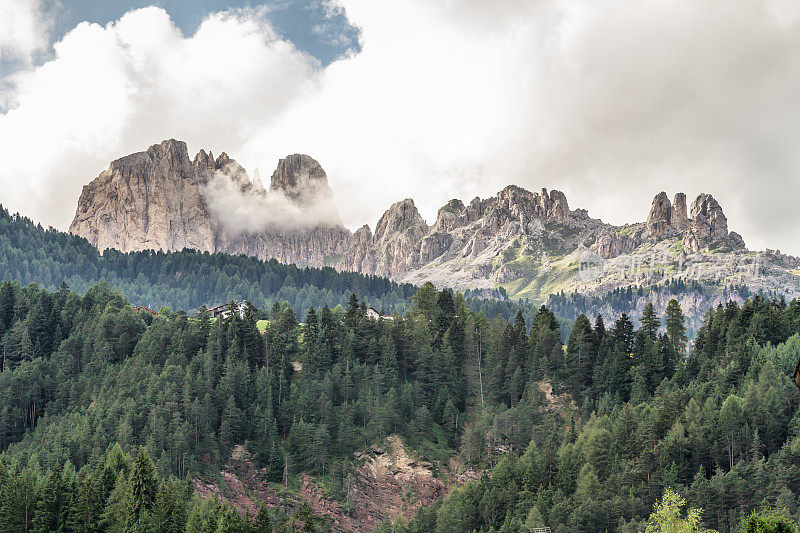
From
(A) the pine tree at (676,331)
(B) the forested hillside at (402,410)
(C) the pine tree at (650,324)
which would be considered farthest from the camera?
(C) the pine tree at (650,324)

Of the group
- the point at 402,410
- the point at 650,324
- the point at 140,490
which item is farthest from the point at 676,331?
the point at 140,490

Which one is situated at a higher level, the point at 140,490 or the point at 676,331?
the point at 676,331

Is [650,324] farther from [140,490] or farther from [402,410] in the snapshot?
[140,490]

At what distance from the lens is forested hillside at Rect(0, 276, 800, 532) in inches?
4114

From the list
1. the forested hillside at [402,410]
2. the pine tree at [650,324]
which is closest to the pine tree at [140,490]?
the forested hillside at [402,410]

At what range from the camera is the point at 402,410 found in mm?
155625

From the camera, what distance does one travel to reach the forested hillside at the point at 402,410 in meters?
104

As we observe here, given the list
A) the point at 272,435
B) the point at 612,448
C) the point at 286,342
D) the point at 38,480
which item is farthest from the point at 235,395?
the point at 612,448

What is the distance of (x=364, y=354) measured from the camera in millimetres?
167750

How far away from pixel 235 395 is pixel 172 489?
153 feet

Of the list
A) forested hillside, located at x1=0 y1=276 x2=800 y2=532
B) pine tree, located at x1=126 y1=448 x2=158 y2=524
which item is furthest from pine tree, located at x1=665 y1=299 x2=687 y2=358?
pine tree, located at x1=126 y1=448 x2=158 y2=524

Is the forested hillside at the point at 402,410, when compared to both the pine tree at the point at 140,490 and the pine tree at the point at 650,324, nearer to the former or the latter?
the pine tree at the point at 140,490

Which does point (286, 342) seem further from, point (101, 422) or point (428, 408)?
point (101, 422)

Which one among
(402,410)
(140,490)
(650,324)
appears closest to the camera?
(140,490)
